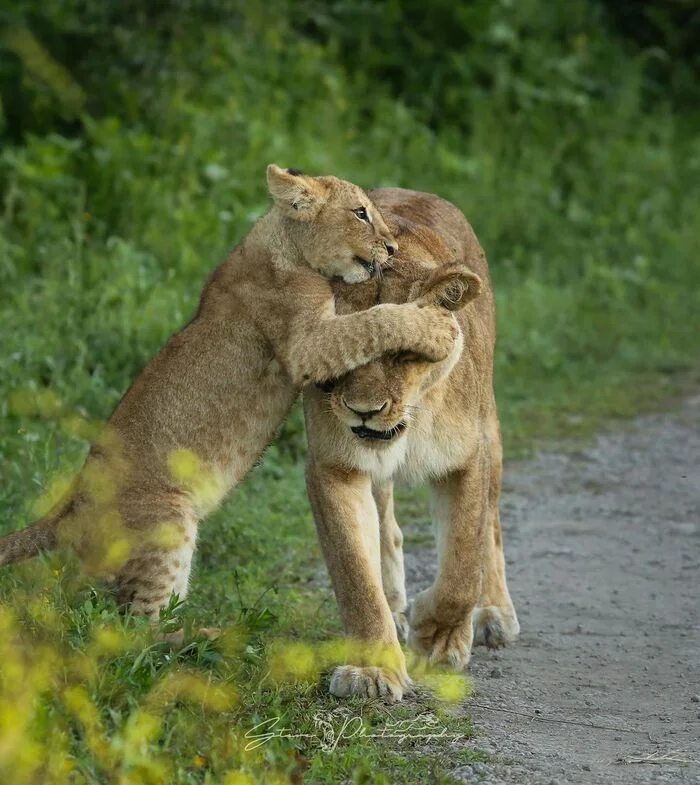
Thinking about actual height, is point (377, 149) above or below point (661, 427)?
above

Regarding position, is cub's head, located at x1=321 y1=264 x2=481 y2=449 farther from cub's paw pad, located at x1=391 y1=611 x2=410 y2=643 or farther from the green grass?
cub's paw pad, located at x1=391 y1=611 x2=410 y2=643

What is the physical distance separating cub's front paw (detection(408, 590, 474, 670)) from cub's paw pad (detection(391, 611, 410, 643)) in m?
0.49

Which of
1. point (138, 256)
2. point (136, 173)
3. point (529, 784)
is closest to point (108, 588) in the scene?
point (529, 784)

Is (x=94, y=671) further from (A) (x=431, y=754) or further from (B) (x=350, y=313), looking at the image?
(B) (x=350, y=313)

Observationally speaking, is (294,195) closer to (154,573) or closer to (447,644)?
(154,573)

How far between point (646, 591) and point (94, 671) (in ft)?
8.78

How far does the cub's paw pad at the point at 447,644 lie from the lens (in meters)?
4.56

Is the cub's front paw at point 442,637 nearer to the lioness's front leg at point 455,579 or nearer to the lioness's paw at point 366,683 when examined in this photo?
the lioness's front leg at point 455,579

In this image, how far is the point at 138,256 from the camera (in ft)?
28.0

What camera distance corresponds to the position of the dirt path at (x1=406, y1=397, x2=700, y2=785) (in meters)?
3.88

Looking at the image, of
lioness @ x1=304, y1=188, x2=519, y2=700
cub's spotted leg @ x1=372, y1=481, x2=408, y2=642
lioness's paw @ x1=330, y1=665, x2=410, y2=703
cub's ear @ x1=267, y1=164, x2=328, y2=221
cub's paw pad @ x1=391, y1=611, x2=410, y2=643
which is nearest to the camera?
lioness's paw @ x1=330, y1=665, x2=410, y2=703

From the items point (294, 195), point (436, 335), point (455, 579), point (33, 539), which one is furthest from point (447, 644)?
point (294, 195)

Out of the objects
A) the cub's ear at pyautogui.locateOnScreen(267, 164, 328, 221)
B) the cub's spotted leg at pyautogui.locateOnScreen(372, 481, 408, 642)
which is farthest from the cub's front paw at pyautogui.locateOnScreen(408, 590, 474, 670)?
the cub's ear at pyautogui.locateOnScreen(267, 164, 328, 221)

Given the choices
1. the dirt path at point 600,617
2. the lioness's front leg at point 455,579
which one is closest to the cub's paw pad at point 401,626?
the dirt path at point 600,617
